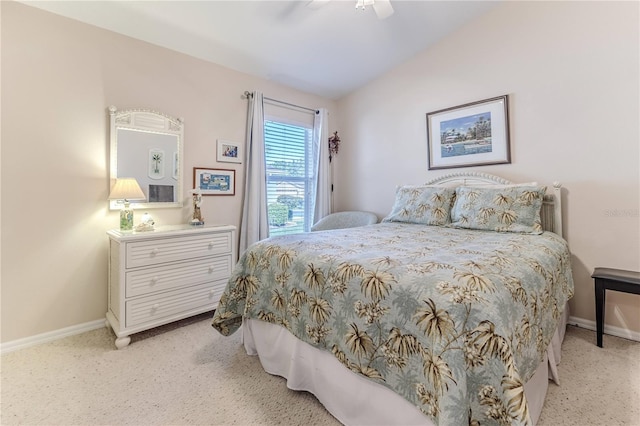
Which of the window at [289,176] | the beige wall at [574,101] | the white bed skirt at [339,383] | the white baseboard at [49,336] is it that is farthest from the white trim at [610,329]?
the white baseboard at [49,336]

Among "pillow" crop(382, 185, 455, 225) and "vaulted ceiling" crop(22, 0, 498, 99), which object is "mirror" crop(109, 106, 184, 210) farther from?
"pillow" crop(382, 185, 455, 225)

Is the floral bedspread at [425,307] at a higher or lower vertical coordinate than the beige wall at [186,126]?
lower

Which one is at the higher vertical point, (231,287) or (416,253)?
(416,253)

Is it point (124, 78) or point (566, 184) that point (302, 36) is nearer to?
point (124, 78)

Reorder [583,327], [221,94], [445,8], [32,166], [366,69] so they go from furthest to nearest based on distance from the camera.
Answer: [366,69], [221,94], [445,8], [583,327], [32,166]

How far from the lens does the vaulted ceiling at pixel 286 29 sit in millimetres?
2279

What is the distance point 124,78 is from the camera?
8.08ft

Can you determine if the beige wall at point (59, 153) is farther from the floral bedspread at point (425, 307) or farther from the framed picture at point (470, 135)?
the framed picture at point (470, 135)

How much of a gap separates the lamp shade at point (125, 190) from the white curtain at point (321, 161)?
2172 mm

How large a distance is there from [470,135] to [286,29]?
2.10 meters

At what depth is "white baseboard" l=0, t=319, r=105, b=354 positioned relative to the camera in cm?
204

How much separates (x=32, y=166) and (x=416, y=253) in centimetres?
272

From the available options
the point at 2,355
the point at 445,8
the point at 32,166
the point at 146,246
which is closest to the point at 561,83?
the point at 445,8

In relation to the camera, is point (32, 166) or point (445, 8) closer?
point (32, 166)
